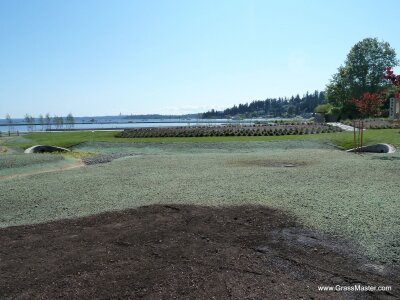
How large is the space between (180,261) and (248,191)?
568 cm

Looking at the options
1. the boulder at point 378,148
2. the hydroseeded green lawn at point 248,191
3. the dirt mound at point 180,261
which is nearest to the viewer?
the dirt mound at point 180,261

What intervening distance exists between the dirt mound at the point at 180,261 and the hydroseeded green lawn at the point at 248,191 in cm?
90

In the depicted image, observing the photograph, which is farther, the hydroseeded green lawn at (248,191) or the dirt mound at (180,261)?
the hydroseeded green lawn at (248,191)

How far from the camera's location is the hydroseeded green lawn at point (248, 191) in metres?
8.48

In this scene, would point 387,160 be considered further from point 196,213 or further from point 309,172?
point 196,213

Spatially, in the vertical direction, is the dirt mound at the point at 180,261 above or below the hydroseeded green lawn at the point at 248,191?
below

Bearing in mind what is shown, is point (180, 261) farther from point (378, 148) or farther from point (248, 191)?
point (378, 148)

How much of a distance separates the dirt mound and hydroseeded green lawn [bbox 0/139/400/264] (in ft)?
2.95

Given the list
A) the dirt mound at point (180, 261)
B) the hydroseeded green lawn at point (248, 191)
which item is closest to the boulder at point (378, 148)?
the hydroseeded green lawn at point (248, 191)

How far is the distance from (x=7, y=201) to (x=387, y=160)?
52.8 ft

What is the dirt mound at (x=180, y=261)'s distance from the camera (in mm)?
5582

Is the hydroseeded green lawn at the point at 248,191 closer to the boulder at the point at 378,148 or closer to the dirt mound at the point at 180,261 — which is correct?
the dirt mound at the point at 180,261

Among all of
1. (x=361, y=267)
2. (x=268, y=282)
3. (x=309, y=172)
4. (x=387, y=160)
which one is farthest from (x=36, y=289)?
(x=387, y=160)

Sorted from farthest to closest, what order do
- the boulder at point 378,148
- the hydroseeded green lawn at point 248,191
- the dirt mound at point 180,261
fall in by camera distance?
1. the boulder at point 378,148
2. the hydroseeded green lawn at point 248,191
3. the dirt mound at point 180,261
